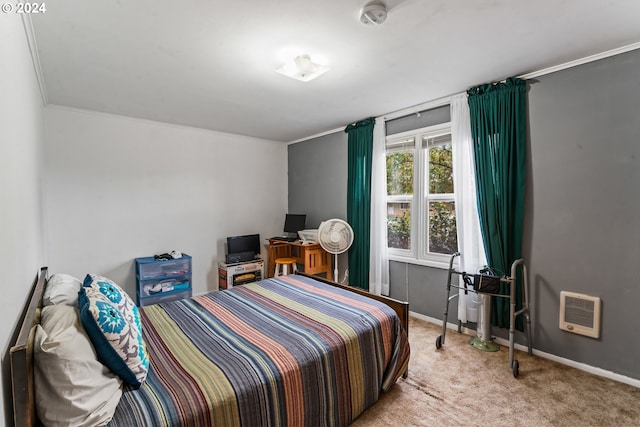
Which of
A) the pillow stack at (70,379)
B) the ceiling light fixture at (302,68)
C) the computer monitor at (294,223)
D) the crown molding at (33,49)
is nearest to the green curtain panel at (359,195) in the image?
the computer monitor at (294,223)

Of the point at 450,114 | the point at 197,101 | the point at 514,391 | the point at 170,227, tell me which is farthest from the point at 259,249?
the point at 514,391

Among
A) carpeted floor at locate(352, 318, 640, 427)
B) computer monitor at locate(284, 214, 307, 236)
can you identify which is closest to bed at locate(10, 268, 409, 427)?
carpeted floor at locate(352, 318, 640, 427)

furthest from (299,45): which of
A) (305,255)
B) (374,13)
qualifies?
(305,255)

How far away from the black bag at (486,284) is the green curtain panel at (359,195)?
4.83 ft

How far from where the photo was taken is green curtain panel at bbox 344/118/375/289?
376cm

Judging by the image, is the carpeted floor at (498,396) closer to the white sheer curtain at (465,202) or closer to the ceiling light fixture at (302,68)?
the white sheer curtain at (465,202)

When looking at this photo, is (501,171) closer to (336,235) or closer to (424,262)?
(424,262)

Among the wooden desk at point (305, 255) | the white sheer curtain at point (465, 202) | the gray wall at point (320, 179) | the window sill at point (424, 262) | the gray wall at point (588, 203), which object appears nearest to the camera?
the gray wall at point (588, 203)

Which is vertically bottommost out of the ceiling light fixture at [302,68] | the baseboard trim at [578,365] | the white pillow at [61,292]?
the baseboard trim at [578,365]

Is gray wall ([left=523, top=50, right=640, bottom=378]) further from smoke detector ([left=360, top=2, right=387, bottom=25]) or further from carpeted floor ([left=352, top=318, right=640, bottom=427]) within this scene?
smoke detector ([left=360, top=2, right=387, bottom=25])

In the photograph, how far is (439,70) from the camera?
7.89 feet

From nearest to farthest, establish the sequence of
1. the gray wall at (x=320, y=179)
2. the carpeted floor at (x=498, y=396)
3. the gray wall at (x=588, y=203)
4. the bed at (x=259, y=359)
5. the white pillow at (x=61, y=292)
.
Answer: the bed at (x=259, y=359)
the white pillow at (x=61, y=292)
the carpeted floor at (x=498, y=396)
the gray wall at (x=588, y=203)
the gray wall at (x=320, y=179)

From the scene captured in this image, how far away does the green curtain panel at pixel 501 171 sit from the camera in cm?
254

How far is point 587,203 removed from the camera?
7.45 feet
